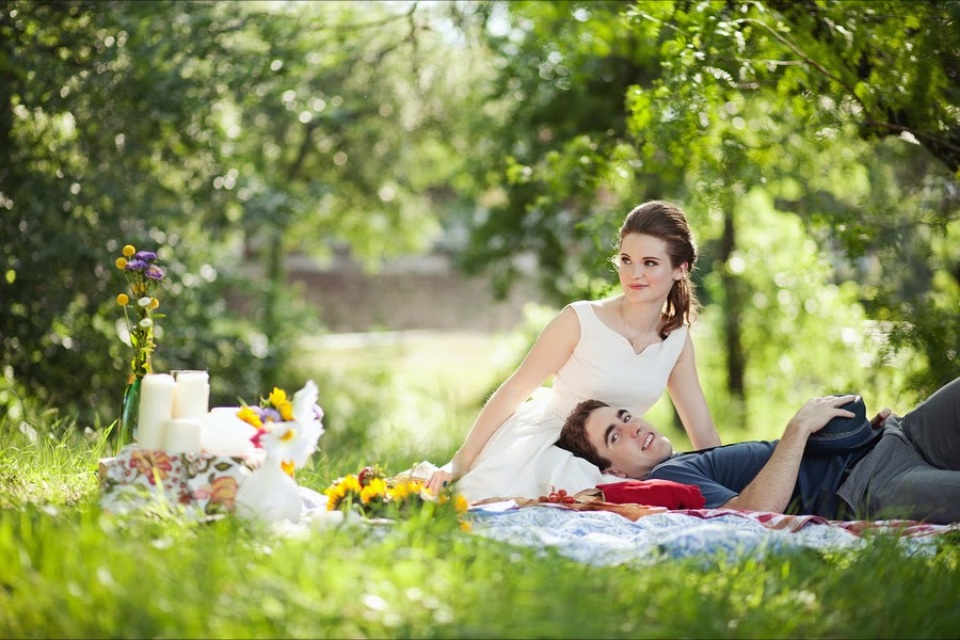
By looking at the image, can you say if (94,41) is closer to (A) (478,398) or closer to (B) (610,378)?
(B) (610,378)

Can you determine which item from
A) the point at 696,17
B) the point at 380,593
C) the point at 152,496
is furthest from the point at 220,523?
the point at 696,17

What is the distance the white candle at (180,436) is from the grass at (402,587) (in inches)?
9.5

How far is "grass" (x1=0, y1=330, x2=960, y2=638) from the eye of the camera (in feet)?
7.34

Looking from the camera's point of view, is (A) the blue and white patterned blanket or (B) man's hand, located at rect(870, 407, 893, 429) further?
(B) man's hand, located at rect(870, 407, 893, 429)

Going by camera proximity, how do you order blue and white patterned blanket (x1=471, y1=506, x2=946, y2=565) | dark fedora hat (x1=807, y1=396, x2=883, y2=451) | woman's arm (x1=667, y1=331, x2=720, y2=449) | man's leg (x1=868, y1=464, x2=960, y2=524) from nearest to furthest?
blue and white patterned blanket (x1=471, y1=506, x2=946, y2=565), man's leg (x1=868, y1=464, x2=960, y2=524), dark fedora hat (x1=807, y1=396, x2=883, y2=451), woman's arm (x1=667, y1=331, x2=720, y2=449)

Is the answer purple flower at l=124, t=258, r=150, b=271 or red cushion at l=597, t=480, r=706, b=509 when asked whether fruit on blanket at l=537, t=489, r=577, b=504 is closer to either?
red cushion at l=597, t=480, r=706, b=509

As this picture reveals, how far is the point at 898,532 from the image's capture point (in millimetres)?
3008

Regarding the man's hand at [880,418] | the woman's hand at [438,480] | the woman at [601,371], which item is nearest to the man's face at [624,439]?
the woman at [601,371]

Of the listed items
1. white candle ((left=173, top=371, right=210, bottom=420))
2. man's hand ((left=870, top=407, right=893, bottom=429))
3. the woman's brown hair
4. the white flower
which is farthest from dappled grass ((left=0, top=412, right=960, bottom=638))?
the woman's brown hair

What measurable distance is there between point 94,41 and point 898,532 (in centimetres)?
555

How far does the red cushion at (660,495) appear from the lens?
142 inches

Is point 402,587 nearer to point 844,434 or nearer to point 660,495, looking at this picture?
point 660,495

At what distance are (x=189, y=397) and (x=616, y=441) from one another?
63.7 inches

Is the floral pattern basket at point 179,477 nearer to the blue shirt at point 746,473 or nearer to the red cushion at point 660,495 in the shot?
the red cushion at point 660,495
